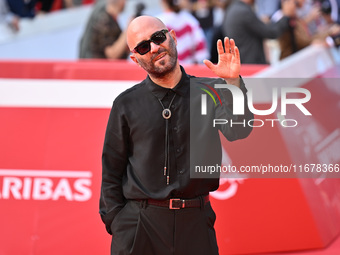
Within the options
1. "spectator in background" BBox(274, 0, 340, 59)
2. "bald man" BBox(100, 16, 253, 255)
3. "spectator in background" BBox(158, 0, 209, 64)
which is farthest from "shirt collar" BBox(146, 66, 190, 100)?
"spectator in background" BBox(274, 0, 340, 59)

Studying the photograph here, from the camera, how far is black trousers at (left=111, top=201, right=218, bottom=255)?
294cm

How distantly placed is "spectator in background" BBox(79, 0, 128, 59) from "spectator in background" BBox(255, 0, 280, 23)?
325 cm

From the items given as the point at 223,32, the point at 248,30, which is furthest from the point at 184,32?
the point at 248,30

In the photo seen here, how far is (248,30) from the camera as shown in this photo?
276 inches

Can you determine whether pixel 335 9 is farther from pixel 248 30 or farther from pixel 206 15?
pixel 206 15

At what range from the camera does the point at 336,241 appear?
428 cm

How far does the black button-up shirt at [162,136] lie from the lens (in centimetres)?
294

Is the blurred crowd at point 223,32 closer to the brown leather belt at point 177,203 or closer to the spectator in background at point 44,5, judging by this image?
the spectator in background at point 44,5

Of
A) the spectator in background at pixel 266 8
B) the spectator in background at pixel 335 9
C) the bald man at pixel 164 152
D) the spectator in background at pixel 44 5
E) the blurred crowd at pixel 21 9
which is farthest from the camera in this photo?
the spectator in background at pixel 44 5

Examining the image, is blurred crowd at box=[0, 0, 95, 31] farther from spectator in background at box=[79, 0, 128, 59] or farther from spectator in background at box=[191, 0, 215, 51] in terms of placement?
spectator in background at box=[79, 0, 128, 59]

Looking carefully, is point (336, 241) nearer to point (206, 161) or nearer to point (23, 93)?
point (206, 161)

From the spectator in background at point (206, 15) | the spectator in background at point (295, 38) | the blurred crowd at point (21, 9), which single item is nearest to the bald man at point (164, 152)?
the spectator in background at point (295, 38)

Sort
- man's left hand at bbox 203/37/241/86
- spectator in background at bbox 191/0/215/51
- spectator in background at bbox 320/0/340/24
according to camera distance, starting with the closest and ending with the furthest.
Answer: man's left hand at bbox 203/37/241/86 < spectator in background at bbox 320/0/340/24 < spectator in background at bbox 191/0/215/51

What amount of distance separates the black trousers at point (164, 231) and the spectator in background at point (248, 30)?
14.0 feet
